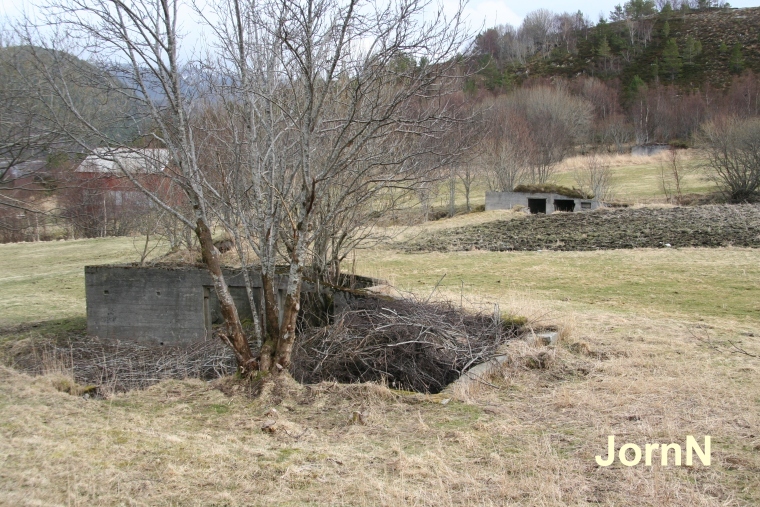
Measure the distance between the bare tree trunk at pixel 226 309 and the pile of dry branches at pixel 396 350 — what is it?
89cm

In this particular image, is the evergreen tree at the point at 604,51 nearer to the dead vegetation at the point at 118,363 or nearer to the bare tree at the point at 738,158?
the bare tree at the point at 738,158

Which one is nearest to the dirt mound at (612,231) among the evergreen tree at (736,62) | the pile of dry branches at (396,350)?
the pile of dry branches at (396,350)

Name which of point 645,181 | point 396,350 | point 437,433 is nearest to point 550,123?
point 645,181

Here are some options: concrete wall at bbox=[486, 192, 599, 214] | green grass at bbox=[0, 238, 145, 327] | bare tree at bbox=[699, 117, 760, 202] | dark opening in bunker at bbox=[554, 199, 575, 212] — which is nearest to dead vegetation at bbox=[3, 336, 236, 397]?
green grass at bbox=[0, 238, 145, 327]

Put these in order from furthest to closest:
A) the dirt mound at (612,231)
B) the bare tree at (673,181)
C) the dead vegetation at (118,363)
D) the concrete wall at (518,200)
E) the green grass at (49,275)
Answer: the bare tree at (673,181) < the concrete wall at (518,200) < the dirt mound at (612,231) < the green grass at (49,275) < the dead vegetation at (118,363)

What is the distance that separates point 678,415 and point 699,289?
346 inches

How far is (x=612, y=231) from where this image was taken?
24781 millimetres

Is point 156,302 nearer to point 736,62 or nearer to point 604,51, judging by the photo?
point 736,62

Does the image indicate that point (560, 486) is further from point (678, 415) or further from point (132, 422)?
point (132, 422)

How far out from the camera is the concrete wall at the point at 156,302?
37.7 ft

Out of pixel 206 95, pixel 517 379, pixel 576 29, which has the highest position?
pixel 576 29

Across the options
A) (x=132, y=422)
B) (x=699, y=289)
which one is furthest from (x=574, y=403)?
(x=699, y=289)

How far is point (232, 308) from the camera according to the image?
6820 millimetres

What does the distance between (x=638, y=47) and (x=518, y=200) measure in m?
76.6
